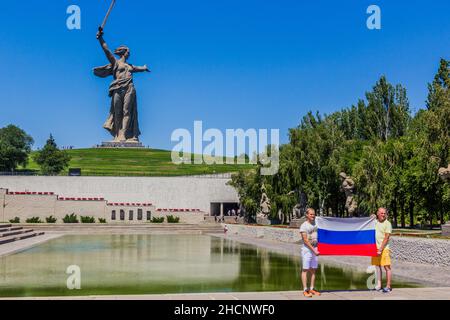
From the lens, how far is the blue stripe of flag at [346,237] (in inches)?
512

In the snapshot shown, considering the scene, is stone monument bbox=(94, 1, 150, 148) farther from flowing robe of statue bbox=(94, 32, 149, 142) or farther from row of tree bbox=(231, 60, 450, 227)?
row of tree bbox=(231, 60, 450, 227)

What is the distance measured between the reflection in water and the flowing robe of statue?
6710cm

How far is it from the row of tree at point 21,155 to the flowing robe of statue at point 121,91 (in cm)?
967

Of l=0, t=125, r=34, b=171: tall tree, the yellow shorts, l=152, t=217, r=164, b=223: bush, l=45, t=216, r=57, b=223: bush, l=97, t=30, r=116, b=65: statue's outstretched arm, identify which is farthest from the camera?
l=0, t=125, r=34, b=171: tall tree

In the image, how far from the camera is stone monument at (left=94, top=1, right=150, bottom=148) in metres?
87.9

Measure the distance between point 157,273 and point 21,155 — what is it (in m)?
87.4

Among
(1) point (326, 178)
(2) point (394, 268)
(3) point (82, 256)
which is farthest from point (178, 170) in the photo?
(2) point (394, 268)

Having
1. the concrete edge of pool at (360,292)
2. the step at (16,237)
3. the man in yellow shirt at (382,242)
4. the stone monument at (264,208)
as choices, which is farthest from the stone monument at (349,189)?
the man in yellow shirt at (382,242)

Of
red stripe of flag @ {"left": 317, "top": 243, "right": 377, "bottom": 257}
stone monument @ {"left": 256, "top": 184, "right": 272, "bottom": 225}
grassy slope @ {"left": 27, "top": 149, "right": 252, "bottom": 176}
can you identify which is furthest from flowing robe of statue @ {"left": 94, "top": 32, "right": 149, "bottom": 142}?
red stripe of flag @ {"left": 317, "top": 243, "right": 377, "bottom": 257}

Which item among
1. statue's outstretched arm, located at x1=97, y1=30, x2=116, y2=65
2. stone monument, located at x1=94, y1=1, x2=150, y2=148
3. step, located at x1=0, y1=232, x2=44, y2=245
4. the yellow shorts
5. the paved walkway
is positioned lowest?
step, located at x1=0, y1=232, x2=44, y2=245

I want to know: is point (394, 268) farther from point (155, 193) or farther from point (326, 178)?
point (155, 193)

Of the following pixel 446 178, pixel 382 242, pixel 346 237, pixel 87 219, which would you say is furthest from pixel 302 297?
pixel 87 219

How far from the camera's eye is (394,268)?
661 inches
